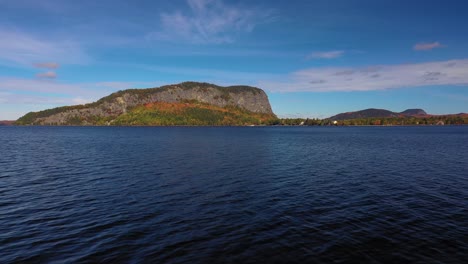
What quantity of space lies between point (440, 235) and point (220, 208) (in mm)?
20223

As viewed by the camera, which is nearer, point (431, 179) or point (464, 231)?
point (464, 231)

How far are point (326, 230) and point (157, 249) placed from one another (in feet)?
47.1

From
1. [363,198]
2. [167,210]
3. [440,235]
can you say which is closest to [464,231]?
[440,235]

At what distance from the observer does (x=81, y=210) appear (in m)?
28.5

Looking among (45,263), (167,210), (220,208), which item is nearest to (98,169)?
(167,210)

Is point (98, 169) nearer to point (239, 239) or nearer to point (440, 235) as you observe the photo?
point (239, 239)

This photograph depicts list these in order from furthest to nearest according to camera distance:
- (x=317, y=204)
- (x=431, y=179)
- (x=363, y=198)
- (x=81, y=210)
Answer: (x=431, y=179), (x=363, y=198), (x=317, y=204), (x=81, y=210)

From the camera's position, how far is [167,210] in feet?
94.1

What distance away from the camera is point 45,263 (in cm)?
1767

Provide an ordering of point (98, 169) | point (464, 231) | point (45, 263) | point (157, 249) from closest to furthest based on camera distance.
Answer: point (45, 263) → point (157, 249) → point (464, 231) → point (98, 169)

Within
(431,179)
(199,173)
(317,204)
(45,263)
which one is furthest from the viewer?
(199,173)

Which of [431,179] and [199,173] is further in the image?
[199,173]

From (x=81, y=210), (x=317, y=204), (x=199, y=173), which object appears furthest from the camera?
(x=199, y=173)

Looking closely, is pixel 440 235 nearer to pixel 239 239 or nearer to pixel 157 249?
pixel 239 239
